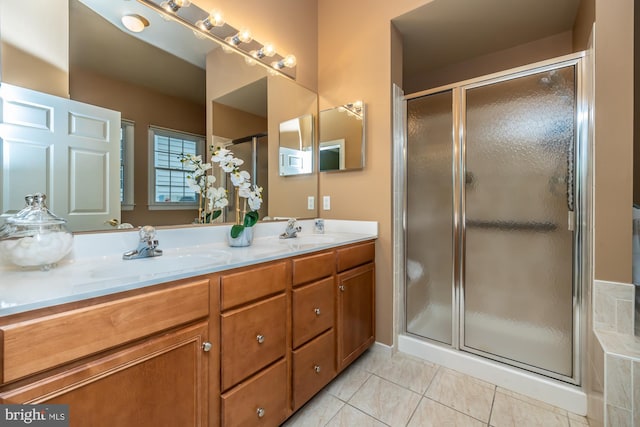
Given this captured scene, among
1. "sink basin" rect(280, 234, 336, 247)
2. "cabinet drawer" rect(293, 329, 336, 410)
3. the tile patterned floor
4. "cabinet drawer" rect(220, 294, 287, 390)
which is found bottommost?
the tile patterned floor

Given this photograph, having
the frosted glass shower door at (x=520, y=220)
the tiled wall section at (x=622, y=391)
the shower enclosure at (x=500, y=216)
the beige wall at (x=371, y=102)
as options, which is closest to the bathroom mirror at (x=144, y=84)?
the beige wall at (x=371, y=102)

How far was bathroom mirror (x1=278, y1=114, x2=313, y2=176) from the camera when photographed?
2047 mm

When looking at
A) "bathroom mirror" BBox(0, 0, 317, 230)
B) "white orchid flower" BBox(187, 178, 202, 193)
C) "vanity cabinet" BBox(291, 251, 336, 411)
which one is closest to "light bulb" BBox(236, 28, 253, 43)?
"bathroom mirror" BBox(0, 0, 317, 230)

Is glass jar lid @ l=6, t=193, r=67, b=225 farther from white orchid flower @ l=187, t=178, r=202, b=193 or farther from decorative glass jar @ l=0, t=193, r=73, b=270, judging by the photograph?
white orchid flower @ l=187, t=178, r=202, b=193

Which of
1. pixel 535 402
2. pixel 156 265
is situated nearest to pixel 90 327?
pixel 156 265

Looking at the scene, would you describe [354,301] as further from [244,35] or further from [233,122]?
[244,35]

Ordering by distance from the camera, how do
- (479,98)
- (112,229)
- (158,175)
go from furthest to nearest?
(479,98)
(158,175)
(112,229)

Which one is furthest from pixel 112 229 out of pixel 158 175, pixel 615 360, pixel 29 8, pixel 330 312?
pixel 615 360

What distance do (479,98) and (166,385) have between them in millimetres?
2129

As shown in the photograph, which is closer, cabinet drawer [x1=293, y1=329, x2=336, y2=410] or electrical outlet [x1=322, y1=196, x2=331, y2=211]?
cabinet drawer [x1=293, y1=329, x2=336, y2=410]

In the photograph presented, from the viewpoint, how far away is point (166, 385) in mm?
837

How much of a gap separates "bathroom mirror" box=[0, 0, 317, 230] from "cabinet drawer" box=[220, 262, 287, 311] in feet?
1.95

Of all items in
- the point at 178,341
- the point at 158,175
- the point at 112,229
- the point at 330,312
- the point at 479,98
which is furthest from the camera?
the point at 479,98

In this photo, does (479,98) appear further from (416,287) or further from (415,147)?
(416,287)
